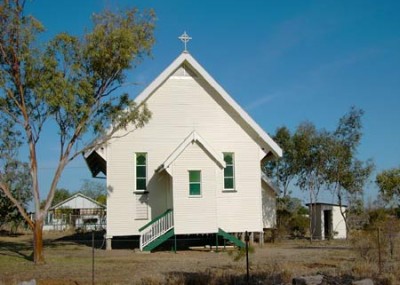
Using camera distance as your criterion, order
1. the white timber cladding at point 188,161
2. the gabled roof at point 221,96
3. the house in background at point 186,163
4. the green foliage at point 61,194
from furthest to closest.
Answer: the green foliage at point 61,194 < the gabled roof at point 221,96 < the white timber cladding at point 188,161 < the house in background at point 186,163

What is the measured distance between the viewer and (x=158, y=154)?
2697cm

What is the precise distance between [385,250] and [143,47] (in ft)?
38.3

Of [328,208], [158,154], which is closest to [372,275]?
[158,154]

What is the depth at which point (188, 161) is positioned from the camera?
2500cm

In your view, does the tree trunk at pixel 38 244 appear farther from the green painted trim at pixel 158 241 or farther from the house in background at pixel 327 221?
the house in background at pixel 327 221

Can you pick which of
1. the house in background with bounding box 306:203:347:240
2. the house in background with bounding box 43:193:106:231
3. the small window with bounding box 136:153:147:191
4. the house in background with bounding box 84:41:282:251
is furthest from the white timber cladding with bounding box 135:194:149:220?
the house in background with bounding box 43:193:106:231

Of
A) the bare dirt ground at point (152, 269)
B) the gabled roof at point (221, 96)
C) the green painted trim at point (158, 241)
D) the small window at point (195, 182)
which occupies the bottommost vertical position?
the bare dirt ground at point (152, 269)

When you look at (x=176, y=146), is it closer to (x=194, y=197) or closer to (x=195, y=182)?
(x=195, y=182)

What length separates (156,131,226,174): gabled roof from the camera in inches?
973

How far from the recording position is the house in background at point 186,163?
2492 cm

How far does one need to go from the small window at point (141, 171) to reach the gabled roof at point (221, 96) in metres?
2.94

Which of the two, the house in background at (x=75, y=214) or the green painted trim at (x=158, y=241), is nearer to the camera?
the green painted trim at (x=158, y=241)

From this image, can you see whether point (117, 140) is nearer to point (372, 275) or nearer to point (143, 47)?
point (143, 47)

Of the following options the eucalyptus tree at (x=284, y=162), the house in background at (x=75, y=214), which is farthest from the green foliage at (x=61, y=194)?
the eucalyptus tree at (x=284, y=162)
